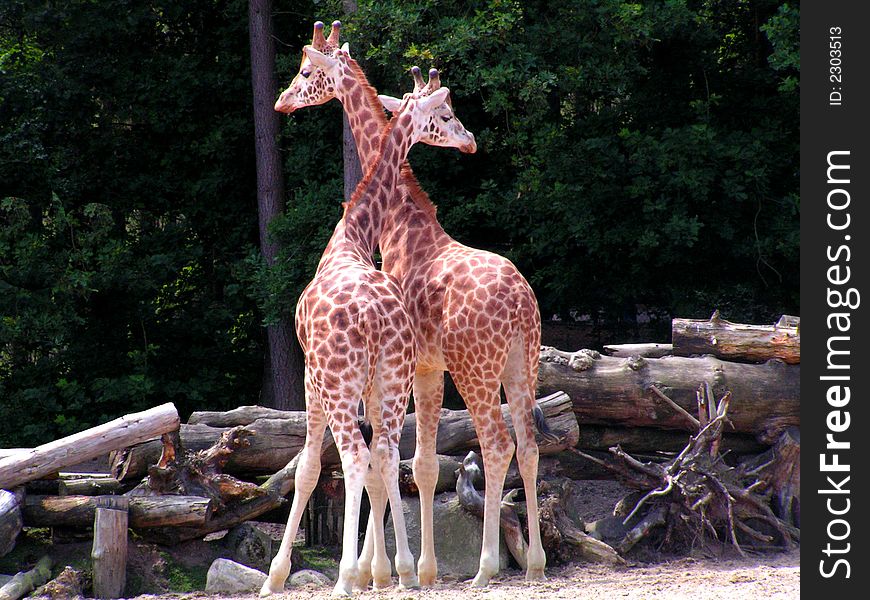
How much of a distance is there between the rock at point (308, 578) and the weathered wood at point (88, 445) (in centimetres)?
140

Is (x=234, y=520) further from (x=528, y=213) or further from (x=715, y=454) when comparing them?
(x=528, y=213)

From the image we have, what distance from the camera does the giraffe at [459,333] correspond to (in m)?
6.88

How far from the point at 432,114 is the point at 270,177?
20.4ft

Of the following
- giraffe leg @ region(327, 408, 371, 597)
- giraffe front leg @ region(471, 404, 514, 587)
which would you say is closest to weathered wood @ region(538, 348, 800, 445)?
giraffe front leg @ region(471, 404, 514, 587)

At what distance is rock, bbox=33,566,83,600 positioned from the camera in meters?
6.89

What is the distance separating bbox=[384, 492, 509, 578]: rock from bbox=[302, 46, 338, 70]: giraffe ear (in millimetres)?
3292

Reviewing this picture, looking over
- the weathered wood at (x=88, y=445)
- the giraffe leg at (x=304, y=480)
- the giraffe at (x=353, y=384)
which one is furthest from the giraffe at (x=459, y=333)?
the weathered wood at (x=88, y=445)

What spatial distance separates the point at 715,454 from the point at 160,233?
8.04m

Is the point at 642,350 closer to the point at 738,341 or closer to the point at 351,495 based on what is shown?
the point at 738,341

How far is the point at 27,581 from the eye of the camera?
7039mm

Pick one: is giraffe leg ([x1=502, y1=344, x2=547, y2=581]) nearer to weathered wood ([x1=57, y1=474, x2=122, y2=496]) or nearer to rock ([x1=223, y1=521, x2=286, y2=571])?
rock ([x1=223, y1=521, x2=286, y2=571])

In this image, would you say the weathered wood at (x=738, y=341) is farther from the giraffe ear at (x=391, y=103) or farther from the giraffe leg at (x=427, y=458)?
the giraffe ear at (x=391, y=103)

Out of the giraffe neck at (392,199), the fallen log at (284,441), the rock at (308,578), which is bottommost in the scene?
the rock at (308,578)

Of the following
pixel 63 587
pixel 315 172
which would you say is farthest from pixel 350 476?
pixel 315 172
